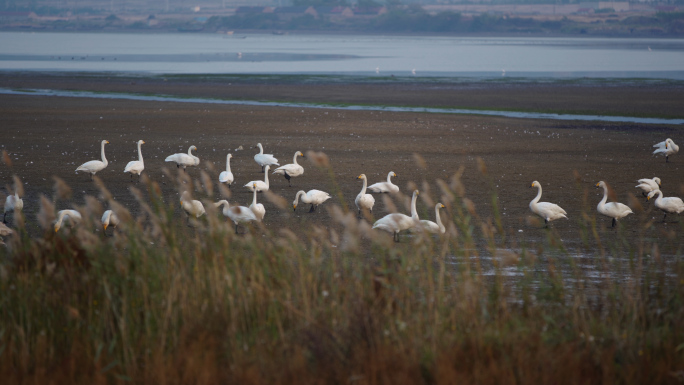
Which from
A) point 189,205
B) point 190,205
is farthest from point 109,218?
point 190,205

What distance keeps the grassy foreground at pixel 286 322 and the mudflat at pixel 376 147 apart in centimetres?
69

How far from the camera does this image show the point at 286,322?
5852mm

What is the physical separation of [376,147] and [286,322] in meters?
17.8

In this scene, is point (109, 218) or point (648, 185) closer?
point (109, 218)

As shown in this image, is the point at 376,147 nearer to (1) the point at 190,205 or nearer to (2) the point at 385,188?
(2) the point at 385,188

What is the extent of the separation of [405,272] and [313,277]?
76 cm

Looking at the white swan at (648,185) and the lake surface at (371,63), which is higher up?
the white swan at (648,185)

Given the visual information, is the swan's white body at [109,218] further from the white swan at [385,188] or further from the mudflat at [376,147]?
the white swan at [385,188]

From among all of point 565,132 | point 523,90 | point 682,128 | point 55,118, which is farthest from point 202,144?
point 523,90

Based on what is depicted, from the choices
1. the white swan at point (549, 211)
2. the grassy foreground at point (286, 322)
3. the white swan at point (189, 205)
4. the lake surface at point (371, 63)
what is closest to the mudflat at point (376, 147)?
the white swan at point (549, 211)

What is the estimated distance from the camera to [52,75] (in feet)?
195

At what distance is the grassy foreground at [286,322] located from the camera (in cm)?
512

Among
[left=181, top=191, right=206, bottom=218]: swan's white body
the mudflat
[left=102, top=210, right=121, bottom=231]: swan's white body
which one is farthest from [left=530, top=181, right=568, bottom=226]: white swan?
[left=102, top=210, right=121, bottom=231]: swan's white body

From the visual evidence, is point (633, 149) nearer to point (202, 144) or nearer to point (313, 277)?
point (202, 144)
